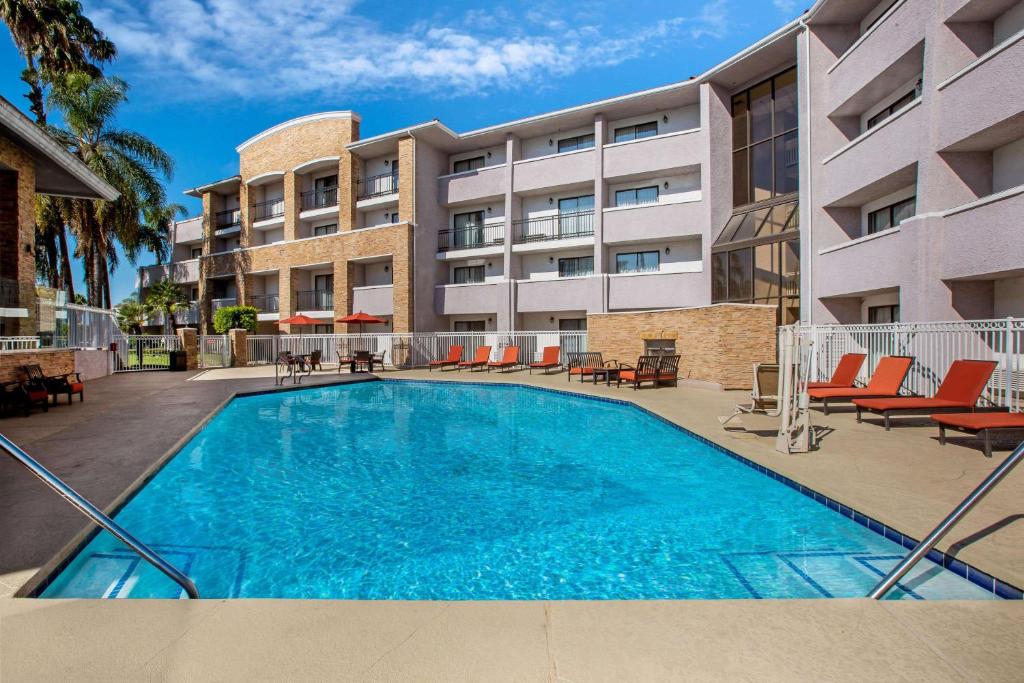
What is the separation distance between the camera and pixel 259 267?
3194 centimetres

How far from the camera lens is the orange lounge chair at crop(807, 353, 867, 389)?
37.2ft

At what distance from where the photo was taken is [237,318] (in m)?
29.3

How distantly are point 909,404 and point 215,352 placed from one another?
91.2ft

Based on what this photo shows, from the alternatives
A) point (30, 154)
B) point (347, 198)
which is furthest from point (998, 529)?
point (347, 198)

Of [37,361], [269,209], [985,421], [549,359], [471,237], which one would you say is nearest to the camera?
[985,421]

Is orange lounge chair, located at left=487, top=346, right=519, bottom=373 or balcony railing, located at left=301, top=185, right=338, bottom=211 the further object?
balcony railing, located at left=301, top=185, right=338, bottom=211

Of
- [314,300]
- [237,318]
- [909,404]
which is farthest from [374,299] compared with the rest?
[909,404]

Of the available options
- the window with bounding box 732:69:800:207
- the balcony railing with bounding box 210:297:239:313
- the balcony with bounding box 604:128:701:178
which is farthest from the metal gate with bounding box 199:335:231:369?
the window with bounding box 732:69:800:207

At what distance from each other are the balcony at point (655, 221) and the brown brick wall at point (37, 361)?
65.7ft

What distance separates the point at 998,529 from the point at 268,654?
17.4 ft

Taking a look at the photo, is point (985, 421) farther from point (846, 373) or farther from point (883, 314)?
point (883, 314)

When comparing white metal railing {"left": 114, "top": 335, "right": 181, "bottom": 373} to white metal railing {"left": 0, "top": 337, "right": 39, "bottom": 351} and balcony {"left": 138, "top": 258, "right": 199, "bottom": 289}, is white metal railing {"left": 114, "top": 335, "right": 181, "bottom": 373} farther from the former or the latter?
balcony {"left": 138, "top": 258, "right": 199, "bottom": 289}

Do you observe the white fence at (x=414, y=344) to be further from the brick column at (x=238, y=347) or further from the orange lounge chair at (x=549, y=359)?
the brick column at (x=238, y=347)

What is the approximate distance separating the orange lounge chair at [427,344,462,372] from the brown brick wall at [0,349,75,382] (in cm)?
1276
